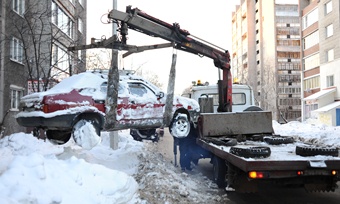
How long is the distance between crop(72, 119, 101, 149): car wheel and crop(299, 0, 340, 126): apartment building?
105ft

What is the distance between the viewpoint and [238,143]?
7.39 m

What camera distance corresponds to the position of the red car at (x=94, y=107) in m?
6.91

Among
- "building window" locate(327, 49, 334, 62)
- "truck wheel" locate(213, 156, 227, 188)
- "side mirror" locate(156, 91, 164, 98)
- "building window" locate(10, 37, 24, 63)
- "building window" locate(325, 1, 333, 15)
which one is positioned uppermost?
"building window" locate(325, 1, 333, 15)

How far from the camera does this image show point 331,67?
36.2 m

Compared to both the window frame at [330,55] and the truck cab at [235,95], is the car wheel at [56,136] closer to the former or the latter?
the truck cab at [235,95]

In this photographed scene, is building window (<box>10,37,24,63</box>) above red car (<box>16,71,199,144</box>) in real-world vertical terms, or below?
above

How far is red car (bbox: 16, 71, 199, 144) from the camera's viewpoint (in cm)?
691

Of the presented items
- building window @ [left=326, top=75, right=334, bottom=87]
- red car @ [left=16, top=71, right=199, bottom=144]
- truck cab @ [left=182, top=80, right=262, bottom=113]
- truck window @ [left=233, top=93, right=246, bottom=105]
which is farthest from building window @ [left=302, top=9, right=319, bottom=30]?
red car @ [left=16, top=71, right=199, bottom=144]

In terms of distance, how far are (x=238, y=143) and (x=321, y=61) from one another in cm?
3517

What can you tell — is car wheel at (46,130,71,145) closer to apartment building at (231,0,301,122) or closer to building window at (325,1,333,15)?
building window at (325,1,333,15)

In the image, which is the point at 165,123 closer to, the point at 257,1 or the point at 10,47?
the point at 10,47

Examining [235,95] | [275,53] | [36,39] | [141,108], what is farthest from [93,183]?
[275,53]

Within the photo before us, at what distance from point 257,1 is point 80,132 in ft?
271

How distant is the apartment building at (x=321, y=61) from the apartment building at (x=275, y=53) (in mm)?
20132
